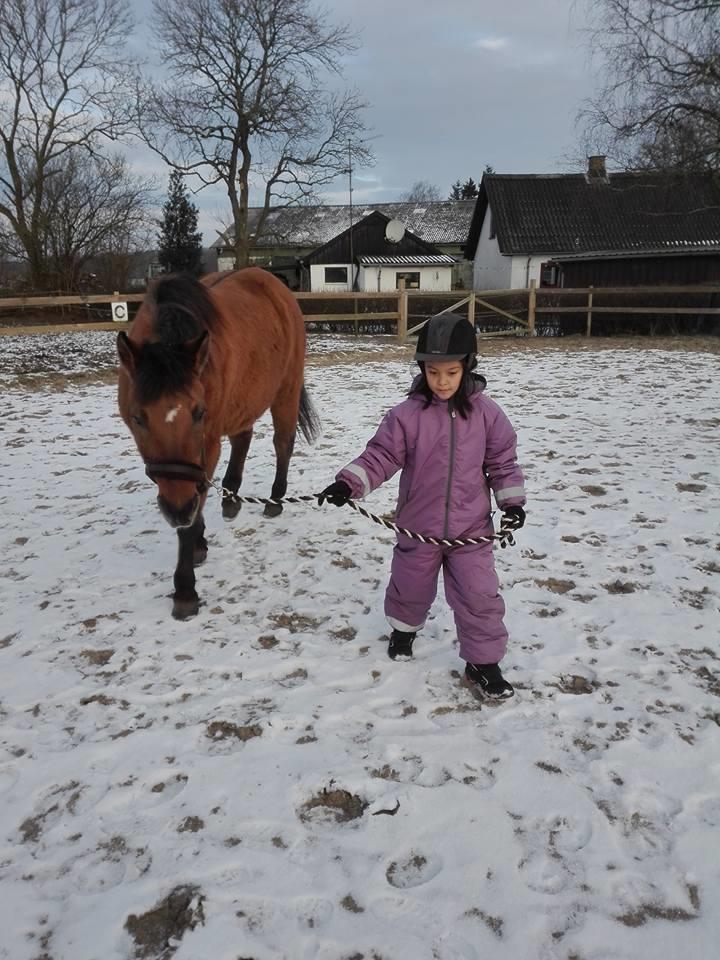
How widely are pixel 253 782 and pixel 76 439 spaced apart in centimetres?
559

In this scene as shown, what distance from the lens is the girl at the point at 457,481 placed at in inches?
94.0

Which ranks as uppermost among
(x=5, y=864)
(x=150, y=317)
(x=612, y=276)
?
(x=612, y=276)

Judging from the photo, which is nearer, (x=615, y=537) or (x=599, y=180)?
(x=615, y=537)

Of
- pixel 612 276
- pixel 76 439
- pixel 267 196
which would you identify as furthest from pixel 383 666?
pixel 267 196

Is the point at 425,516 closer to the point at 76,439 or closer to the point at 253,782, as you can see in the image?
the point at 253,782

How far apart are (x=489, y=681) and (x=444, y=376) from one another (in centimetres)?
128

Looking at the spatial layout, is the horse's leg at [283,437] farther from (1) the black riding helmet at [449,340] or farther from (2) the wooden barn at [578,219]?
(2) the wooden barn at [578,219]

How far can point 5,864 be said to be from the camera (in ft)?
5.80

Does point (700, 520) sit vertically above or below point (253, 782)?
above

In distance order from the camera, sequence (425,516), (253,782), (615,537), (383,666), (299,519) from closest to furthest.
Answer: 1. (253,782)
2. (425,516)
3. (383,666)
4. (615,537)
5. (299,519)

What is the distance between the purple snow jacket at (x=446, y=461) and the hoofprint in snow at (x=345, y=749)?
0.74m

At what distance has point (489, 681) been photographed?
2.48 metres

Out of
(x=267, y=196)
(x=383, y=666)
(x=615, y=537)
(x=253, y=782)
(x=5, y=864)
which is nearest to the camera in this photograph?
(x=5, y=864)

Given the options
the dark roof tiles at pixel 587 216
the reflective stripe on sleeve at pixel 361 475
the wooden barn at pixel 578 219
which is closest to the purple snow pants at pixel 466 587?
the reflective stripe on sleeve at pixel 361 475
